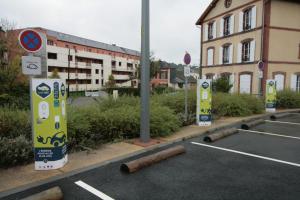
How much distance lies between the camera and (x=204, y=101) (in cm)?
823

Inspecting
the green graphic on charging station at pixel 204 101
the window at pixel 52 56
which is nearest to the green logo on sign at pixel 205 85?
the green graphic on charging station at pixel 204 101

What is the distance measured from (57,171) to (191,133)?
13.7ft

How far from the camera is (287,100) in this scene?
13984 mm

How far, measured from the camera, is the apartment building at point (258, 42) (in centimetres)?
1919

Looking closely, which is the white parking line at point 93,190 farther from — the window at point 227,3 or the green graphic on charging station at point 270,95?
the window at point 227,3

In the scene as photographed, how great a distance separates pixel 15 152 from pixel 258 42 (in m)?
20.1

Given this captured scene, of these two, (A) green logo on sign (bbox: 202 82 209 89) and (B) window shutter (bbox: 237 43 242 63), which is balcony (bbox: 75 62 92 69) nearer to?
(B) window shutter (bbox: 237 43 242 63)

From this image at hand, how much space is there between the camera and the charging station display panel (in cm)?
410

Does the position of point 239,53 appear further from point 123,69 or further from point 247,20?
point 123,69

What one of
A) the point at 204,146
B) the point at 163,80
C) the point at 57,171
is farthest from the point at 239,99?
the point at 163,80

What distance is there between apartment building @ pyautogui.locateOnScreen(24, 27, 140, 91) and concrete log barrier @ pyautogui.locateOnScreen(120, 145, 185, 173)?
3817cm

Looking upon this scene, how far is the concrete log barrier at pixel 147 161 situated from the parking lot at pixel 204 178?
9cm

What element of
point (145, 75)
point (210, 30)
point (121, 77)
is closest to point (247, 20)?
point (210, 30)

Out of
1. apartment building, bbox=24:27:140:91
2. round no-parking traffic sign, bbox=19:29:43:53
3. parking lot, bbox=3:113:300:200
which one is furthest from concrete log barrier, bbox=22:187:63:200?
apartment building, bbox=24:27:140:91
